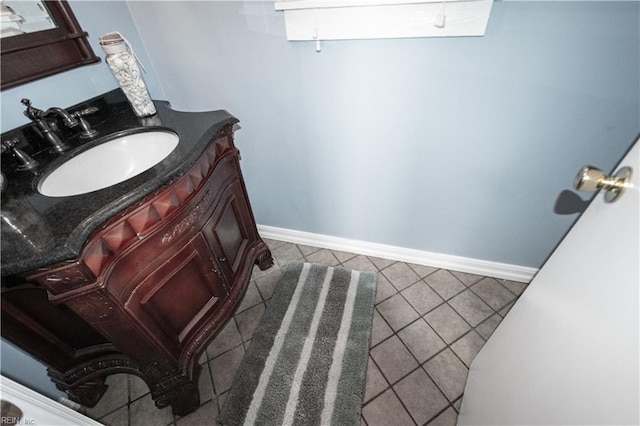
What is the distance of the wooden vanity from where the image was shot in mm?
619

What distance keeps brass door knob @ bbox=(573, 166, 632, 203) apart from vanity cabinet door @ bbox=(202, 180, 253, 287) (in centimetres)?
92

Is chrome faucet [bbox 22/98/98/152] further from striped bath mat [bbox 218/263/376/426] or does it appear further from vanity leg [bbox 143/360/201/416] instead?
striped bath mat [bbox 218/263/376/426]

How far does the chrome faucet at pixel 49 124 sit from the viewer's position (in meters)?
0.80

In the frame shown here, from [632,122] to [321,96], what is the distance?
1.00 meters

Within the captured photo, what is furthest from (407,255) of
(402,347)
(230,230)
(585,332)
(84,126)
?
(84,126)

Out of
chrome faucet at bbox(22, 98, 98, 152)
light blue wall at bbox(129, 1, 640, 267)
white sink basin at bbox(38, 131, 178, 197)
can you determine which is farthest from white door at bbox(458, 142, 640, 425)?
chrome faucet at bbox(22, 98, 98, 152)

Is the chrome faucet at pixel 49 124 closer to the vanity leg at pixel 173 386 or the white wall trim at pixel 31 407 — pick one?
the white wall trim at pixel 31 407

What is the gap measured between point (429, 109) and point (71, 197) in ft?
3.61

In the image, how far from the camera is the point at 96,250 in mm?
597

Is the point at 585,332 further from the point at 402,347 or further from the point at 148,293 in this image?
the point at 148,293

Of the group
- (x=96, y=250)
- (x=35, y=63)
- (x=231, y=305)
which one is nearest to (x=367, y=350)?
(x=231, y=305)

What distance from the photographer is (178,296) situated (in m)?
0.87

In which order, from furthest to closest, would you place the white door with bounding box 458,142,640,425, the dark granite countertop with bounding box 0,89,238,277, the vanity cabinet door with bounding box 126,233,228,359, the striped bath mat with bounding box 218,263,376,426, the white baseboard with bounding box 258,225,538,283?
the white baseboard with bounding box 258,225,538,283 < the striped bath mat with bounding box 218,263,376,426 < the vanity cabinet door with bounding box 126,233,228,359 < the dark granite countertop with bounding box 0,89,238,277 < the white door with bounding box 458,142,640,425

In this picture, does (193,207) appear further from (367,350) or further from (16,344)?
(367,350)
